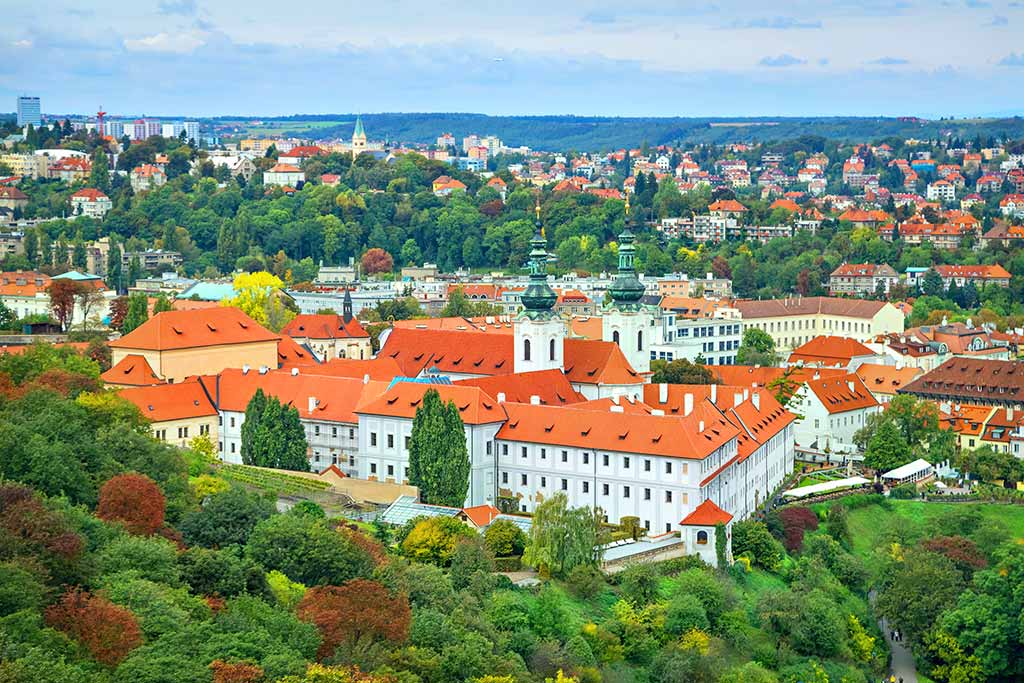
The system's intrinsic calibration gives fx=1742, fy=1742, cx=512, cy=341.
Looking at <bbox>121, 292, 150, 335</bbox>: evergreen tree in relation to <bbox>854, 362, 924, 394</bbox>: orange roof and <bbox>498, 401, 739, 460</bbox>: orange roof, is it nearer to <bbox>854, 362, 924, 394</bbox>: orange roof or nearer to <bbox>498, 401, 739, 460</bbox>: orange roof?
<bbox>498, 401, 739, 460</bbox>: orange roof

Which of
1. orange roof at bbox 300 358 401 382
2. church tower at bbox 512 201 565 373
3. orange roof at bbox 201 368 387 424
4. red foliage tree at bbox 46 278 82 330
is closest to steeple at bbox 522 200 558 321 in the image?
church tower at bbox 512 201 565 373

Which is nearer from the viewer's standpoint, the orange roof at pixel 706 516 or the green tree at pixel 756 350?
the orange roof at pixel 706 516

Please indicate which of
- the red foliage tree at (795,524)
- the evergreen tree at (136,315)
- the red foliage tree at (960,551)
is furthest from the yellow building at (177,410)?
the red foliage tree at (960,551)

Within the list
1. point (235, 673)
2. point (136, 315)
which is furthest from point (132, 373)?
point (235, 673)

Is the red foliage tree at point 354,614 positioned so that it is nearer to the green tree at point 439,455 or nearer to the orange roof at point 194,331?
the green tree at point 439,455

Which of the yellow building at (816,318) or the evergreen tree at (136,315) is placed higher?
the evergreen tree at (136,315)

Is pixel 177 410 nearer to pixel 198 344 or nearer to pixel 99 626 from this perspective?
pixel 198 344

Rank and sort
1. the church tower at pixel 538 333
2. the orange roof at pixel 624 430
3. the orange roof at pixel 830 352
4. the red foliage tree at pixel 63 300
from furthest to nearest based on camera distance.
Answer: the red foliage tree at pixel 63 300 < the orange roof at pixel 830 352 < the church tower at pixel 538 333 < the orange roof at pixel 624 430
